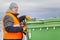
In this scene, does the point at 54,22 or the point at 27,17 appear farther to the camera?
the point at 27,17

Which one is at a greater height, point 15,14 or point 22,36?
point 15,14

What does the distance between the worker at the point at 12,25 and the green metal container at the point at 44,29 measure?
241 millimetres

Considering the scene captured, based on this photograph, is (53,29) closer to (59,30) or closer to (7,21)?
(59,30)

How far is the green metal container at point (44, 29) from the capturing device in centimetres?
912

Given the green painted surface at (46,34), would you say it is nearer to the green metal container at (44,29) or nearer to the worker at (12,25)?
the green metal container at (44,29)

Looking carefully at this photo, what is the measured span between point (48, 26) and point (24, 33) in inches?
38.1

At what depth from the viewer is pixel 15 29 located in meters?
9.26

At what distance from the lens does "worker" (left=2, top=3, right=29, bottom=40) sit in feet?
30.5

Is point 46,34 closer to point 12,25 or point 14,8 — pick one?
point 12,25

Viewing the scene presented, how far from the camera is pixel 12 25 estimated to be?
30.5 ft

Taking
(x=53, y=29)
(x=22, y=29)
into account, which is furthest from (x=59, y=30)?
(x=22, y=29)

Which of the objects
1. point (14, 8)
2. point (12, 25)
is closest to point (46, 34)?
point (12, 25)

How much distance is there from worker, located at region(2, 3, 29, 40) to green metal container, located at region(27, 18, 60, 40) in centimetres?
24

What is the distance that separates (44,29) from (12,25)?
0.83 m
